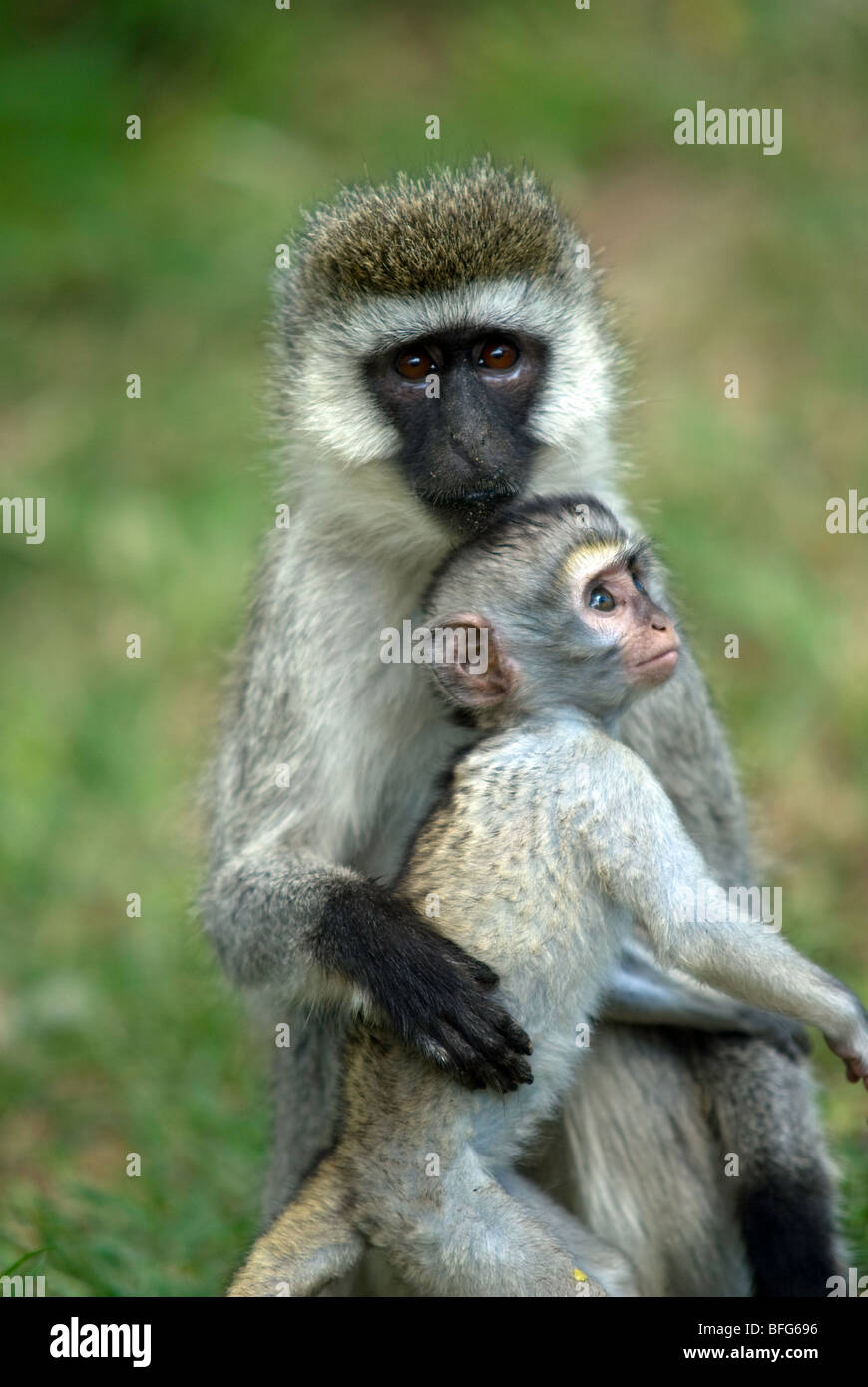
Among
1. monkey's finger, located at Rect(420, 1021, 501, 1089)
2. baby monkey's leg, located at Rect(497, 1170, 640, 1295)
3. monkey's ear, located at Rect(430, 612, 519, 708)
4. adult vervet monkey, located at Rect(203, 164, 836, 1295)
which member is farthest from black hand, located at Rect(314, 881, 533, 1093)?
monkey's ear, located at Rect(430, 612, 519, 708)

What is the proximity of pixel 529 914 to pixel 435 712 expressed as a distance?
1.25m

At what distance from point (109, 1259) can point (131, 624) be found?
5192 millimetres

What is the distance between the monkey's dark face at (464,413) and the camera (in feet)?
18.9

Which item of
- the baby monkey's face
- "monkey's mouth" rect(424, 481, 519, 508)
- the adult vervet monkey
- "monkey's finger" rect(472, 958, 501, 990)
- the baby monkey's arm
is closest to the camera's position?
the baby monkey's arm

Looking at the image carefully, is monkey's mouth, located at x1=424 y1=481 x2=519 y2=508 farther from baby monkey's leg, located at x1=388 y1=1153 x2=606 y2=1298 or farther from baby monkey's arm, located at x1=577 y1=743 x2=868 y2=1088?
baby monkey's leg, located at x1=388 y1=1153 x2=606 y2=1298

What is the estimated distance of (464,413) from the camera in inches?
229

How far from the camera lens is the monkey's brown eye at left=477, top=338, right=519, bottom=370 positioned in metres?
6.12

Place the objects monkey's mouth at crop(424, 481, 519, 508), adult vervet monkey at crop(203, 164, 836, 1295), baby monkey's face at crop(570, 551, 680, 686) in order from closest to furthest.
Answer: baby monkey's face at crop(570, 551, 680, 686), monkey's mouth at crop(424, 481, 519, 508), adult vervet monkey at crop(203, 164, 836, 1295)

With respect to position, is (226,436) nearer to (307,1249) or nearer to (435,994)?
(435,994)

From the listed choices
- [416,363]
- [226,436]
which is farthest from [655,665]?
[226,436]

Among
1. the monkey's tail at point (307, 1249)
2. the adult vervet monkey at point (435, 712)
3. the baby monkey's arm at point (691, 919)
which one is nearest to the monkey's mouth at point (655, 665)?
the baby monkey's arm at point (691, 919)

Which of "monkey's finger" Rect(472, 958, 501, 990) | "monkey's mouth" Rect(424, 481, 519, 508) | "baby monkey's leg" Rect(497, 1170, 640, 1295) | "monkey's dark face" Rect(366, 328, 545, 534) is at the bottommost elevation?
"baby monkey's leg" Rect(497, 1170, 640, 1295)

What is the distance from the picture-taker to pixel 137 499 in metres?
12.0

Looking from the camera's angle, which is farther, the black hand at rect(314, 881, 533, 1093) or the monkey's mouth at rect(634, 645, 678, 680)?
the monkey's mouth at rect(634, 645, 678, 680)
